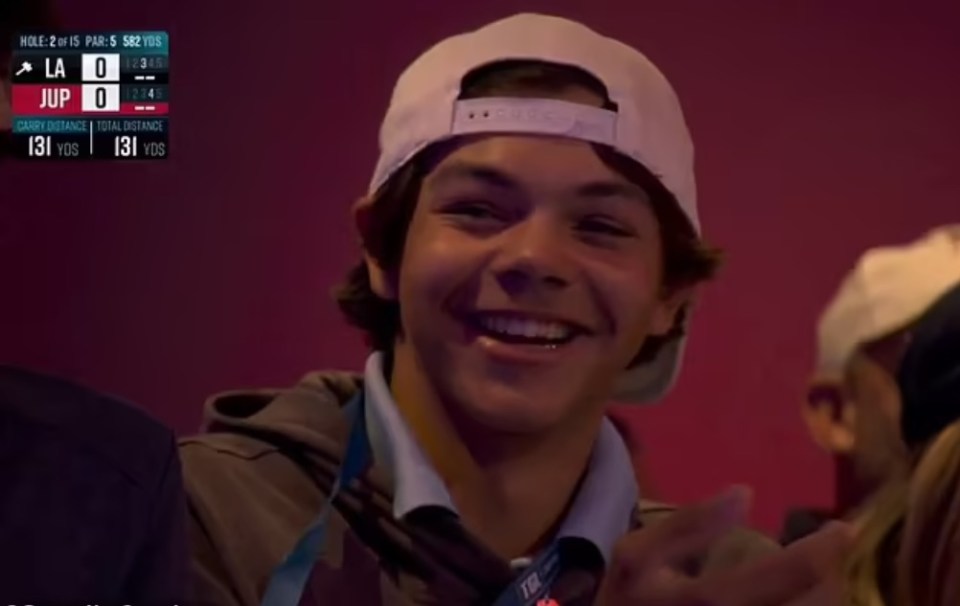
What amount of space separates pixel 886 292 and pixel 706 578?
334mm

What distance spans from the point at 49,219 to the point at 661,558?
0.59 meters

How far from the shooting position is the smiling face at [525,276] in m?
1.05

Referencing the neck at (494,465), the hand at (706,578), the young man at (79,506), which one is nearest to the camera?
the young man at (79,506)

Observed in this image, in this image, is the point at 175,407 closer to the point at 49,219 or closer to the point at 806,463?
the point at 49,219

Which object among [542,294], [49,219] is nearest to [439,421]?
[542,294]

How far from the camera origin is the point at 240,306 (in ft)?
3.80

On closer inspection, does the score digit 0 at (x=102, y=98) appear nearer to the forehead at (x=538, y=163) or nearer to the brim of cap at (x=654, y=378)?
the forehead at (x=538, y=163)

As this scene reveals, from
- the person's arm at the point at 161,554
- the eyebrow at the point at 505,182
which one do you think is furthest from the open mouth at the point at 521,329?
the person's arm at the point at 161,554

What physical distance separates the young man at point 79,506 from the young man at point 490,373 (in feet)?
0.88

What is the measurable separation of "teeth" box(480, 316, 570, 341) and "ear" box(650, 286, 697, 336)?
0.28 ft

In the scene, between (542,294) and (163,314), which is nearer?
(542,294)

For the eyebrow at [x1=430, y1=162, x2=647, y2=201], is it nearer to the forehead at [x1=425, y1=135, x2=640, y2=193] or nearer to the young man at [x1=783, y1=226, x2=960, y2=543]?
the forehead at [x1=425, y1=135, x2=640, y2=193]
